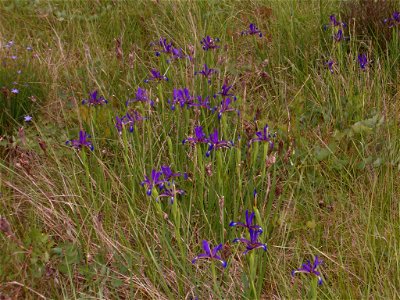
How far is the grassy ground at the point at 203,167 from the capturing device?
2.05 metres

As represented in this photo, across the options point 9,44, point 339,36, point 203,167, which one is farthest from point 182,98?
point 9,44

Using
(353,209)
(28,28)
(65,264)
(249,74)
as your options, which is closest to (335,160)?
(353,209)

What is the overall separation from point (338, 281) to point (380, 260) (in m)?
0.16

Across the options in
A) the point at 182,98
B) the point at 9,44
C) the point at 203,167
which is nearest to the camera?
the point at 203,167

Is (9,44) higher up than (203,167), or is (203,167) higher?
(9,44)

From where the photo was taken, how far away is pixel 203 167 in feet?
7.36

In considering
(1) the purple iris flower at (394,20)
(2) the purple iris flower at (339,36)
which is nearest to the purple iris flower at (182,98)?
(2) the purple iris flower at (339,36)

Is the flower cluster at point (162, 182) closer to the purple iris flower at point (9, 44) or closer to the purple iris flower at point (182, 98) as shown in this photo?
the purple iris flower at point (182, 98)

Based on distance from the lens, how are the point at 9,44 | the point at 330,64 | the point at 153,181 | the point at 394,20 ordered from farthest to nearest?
the point at 9,44 → the point at 394,20 → the point at 330,64 → the point at 153,181

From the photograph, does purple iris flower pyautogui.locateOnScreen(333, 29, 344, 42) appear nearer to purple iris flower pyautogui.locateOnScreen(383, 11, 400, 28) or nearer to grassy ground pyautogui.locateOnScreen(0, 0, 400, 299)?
grassy ground pyautogui.locateOnScreen(0, 0, 400, 299)

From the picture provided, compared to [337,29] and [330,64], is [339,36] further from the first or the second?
[337,29]

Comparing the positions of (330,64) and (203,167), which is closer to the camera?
(203,167)

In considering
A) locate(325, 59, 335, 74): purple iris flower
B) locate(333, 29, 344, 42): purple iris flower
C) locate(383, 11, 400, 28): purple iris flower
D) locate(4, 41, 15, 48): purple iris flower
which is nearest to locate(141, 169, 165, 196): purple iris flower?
locate(325, 59, 335, 74): purple iris flower

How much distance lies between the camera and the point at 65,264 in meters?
2.08
